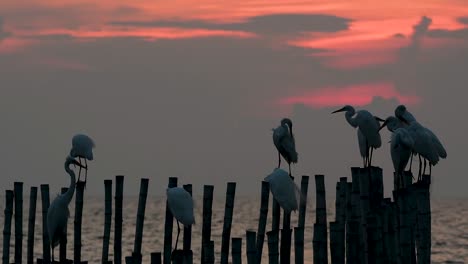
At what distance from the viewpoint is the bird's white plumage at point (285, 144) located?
22.5 metres

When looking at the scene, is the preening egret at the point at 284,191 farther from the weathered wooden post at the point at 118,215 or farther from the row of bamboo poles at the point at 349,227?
the weathered wooden post at the point at 118,215

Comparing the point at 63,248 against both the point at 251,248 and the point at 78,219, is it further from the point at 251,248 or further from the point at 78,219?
the point at 251,248

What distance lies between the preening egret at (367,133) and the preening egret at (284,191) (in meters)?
2.15

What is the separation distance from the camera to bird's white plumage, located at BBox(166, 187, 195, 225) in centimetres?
1909

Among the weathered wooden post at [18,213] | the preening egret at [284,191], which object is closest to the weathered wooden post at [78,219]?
the weathered wooden post at [18,213]

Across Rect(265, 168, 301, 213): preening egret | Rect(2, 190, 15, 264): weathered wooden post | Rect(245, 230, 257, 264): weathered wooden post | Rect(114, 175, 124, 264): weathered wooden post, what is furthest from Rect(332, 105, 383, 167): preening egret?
Rect(2, 190, 15, 264): weathered wooden post

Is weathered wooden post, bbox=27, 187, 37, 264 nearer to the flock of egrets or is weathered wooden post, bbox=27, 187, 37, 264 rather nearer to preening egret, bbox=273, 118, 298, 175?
the flock of egrets

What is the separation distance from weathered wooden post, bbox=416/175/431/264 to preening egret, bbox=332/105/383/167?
4.04m

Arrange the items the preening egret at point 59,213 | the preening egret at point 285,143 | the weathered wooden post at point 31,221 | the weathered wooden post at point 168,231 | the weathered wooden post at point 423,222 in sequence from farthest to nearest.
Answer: the preening egret at point 285,143
the weathered wooden post at point 31,221
the weathered wooden post at point 168,231
the preening egret at point 59,213
the weathered wooden post at point 423,222

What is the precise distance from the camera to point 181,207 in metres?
19.1

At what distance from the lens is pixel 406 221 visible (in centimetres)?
1609

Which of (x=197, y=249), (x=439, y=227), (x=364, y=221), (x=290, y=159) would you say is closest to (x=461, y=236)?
(x=439, y=227)

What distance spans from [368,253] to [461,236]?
59723mm

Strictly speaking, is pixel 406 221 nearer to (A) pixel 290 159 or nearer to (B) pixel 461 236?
(A) pixel 290 159
